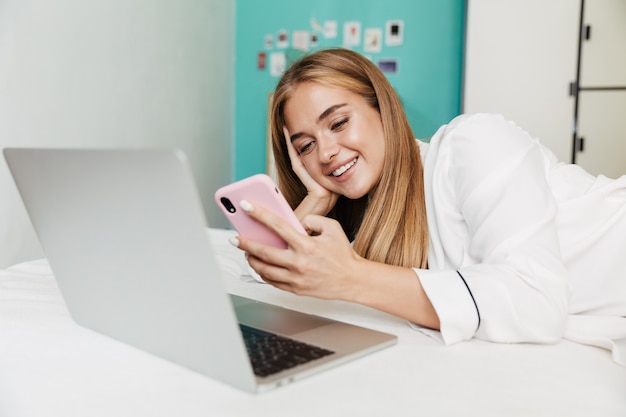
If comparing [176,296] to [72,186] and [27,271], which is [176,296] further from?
[27,271]

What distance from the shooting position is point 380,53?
3379 millimetres

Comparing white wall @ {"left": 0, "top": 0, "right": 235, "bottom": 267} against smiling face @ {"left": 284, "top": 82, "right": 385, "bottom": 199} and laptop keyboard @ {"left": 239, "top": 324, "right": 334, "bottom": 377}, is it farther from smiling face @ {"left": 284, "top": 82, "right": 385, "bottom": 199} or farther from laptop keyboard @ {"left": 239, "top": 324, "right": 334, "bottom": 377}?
laptop keyboard @ {"left": 239, "top": 324, "right": 334, "bottom": 377}

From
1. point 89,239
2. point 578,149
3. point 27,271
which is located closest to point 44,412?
point 89,239

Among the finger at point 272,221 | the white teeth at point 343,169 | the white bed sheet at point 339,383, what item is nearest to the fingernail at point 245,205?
the finger at point 272,221

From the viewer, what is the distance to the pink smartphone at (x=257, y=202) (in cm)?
80

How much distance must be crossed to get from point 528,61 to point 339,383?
2.53 m

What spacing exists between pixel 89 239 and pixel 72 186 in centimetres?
7

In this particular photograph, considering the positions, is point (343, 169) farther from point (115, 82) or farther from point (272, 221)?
point (115, 82)

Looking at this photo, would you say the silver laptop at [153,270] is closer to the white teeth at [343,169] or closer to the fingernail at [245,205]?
the fingernail at [245,205]

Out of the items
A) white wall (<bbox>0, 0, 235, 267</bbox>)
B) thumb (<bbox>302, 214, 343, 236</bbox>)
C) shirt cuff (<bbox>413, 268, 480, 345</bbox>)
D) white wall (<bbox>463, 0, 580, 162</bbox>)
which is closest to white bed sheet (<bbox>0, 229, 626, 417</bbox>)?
shirt cuff (<bbox>413, 268, 480, 345</bbox>)

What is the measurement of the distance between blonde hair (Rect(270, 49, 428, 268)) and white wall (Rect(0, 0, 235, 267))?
4.29 feet

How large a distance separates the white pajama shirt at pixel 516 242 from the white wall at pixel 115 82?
1662 mm

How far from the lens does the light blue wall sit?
320cm

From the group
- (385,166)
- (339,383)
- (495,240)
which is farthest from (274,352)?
(385,166)
